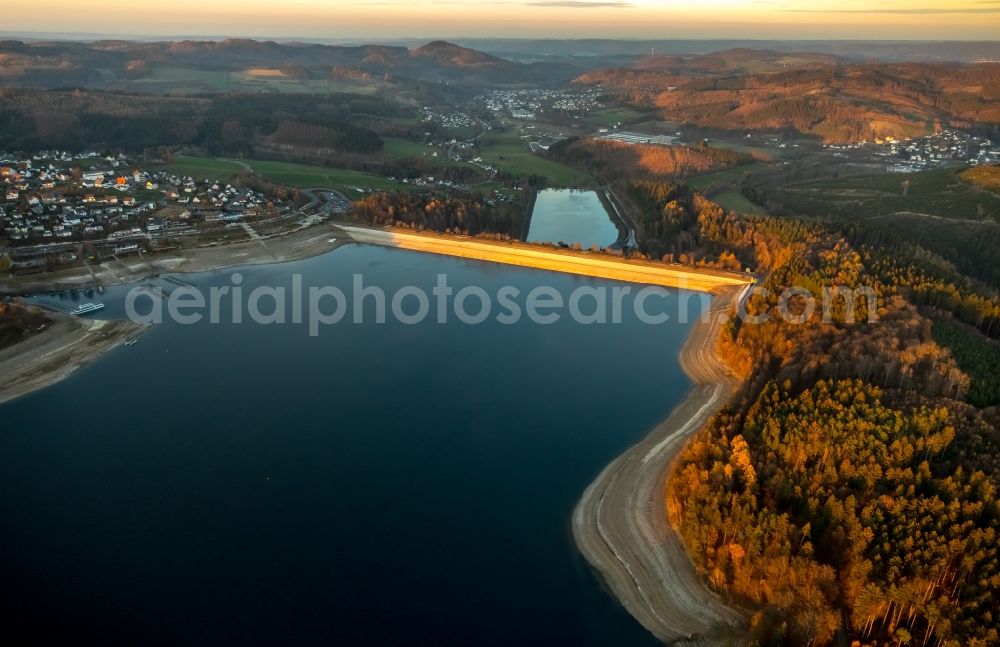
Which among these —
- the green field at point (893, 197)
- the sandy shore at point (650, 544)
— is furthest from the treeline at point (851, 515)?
the green field at point (893, 197)

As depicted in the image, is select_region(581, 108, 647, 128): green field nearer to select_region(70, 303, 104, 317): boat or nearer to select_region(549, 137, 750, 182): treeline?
select_region(549, 137, 750, 182): treeline

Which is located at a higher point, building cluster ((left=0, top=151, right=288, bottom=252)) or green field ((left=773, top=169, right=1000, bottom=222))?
green field ((left=773, top=169, right=1000, bottom=222))

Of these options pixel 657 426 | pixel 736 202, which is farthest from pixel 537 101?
pixel 657 426

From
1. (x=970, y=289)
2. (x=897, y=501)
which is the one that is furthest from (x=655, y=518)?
(x=970, y=289)

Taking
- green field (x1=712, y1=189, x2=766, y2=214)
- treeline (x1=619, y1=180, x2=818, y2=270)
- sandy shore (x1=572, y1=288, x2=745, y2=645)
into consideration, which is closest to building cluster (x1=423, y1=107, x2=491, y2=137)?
green field (x1=712, y1=189, x2=766, y2=214)

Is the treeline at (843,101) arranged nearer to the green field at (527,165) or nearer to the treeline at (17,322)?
the green field at (527,165)

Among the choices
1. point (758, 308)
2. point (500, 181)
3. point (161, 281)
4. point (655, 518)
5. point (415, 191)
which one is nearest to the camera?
point (655, 518)

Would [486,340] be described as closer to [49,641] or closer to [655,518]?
[655,518]
